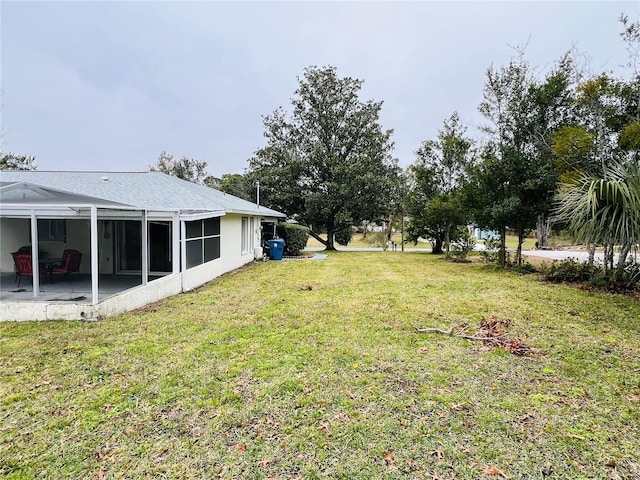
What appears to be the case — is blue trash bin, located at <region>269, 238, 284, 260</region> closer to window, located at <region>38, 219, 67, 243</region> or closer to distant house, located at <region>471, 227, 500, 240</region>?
window, located at <region>38, 219, 67, 243</region>

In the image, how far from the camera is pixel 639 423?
3.16 metres

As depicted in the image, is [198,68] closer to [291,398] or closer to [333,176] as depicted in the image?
[333,176]

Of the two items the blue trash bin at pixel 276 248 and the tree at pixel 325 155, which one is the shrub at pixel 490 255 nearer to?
the tree at pixel 325 155

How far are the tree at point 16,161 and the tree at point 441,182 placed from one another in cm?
2846

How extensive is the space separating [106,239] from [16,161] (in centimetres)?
2619

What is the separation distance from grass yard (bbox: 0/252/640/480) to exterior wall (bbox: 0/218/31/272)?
5.23 meters

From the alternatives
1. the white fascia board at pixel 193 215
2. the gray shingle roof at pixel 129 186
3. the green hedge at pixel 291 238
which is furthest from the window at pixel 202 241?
the green hedge at pixel 291 238

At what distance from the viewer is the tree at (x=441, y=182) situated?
16516 millimetres

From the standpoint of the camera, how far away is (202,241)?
9.92 m

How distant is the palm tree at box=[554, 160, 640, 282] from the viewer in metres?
7.52

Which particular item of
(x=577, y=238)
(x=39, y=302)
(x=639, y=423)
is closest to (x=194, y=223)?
(x=39, y=302)

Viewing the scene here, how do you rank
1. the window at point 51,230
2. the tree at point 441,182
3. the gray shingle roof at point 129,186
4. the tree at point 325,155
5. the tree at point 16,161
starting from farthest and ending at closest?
the tree at point 16,161, the tree at point 325,155, the tree at point 441,182, the window at point 51,230, the gray shingle roof at point 129,186

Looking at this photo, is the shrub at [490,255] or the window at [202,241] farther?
the shrub at [490,255]

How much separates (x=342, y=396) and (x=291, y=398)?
52cm
